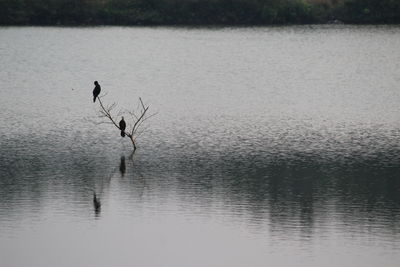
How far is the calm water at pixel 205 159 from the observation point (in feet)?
74.5

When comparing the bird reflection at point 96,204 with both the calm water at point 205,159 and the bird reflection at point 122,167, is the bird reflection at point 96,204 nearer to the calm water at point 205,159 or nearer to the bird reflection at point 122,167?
the calm water at point 205,159

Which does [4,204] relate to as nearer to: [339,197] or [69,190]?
[69,190]

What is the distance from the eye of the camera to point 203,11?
66.4 metres

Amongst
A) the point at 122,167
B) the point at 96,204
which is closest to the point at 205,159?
the point at 122,167

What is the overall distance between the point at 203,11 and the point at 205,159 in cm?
3666

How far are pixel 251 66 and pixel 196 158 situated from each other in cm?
2028

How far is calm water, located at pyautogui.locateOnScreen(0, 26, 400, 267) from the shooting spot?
22.7 m

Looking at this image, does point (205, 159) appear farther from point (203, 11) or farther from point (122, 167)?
point (203, 11)

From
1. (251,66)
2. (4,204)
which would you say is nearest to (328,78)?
(251,66)

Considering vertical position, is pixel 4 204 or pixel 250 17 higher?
pixel 250 17

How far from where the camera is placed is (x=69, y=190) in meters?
27.4

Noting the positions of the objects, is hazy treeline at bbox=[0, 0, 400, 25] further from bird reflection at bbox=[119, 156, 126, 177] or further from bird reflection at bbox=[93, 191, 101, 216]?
bird reflection at bbox=[93, 191, 101, 216]

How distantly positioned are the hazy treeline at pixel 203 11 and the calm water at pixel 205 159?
10.6 metres

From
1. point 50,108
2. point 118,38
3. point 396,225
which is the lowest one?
point 396,225
